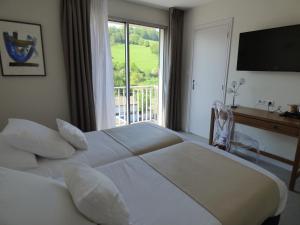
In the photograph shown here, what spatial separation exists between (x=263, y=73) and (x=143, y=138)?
210cm

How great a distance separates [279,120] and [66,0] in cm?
322

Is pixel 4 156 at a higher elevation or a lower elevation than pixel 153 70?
lower

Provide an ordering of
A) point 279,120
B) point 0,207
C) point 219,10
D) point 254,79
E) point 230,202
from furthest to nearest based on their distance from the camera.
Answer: point 219,10, point 254,79, point 279,120, point 230,202, point 0,207

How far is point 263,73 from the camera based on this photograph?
2.71m

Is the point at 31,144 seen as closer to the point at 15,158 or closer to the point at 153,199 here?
the point at 15,158

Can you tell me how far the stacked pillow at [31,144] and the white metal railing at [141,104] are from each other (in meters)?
2.43

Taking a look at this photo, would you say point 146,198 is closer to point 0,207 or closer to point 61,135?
point 0,207

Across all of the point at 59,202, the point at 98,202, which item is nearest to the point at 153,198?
the point at 98,202

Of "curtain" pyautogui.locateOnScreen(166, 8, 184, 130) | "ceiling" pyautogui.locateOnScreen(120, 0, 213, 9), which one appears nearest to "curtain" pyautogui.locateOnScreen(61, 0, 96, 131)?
"ceiling" pyautogui.locateOnScreen(120, 0, 213, 9)

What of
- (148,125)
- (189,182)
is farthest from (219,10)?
(189,182)

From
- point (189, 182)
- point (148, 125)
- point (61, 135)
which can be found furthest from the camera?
point (148, 125)

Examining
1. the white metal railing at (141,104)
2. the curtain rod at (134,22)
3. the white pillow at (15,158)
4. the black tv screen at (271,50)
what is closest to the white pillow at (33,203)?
the white pillow at (15,158)

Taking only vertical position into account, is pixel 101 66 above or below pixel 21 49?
below

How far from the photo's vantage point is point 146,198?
1055 mm
